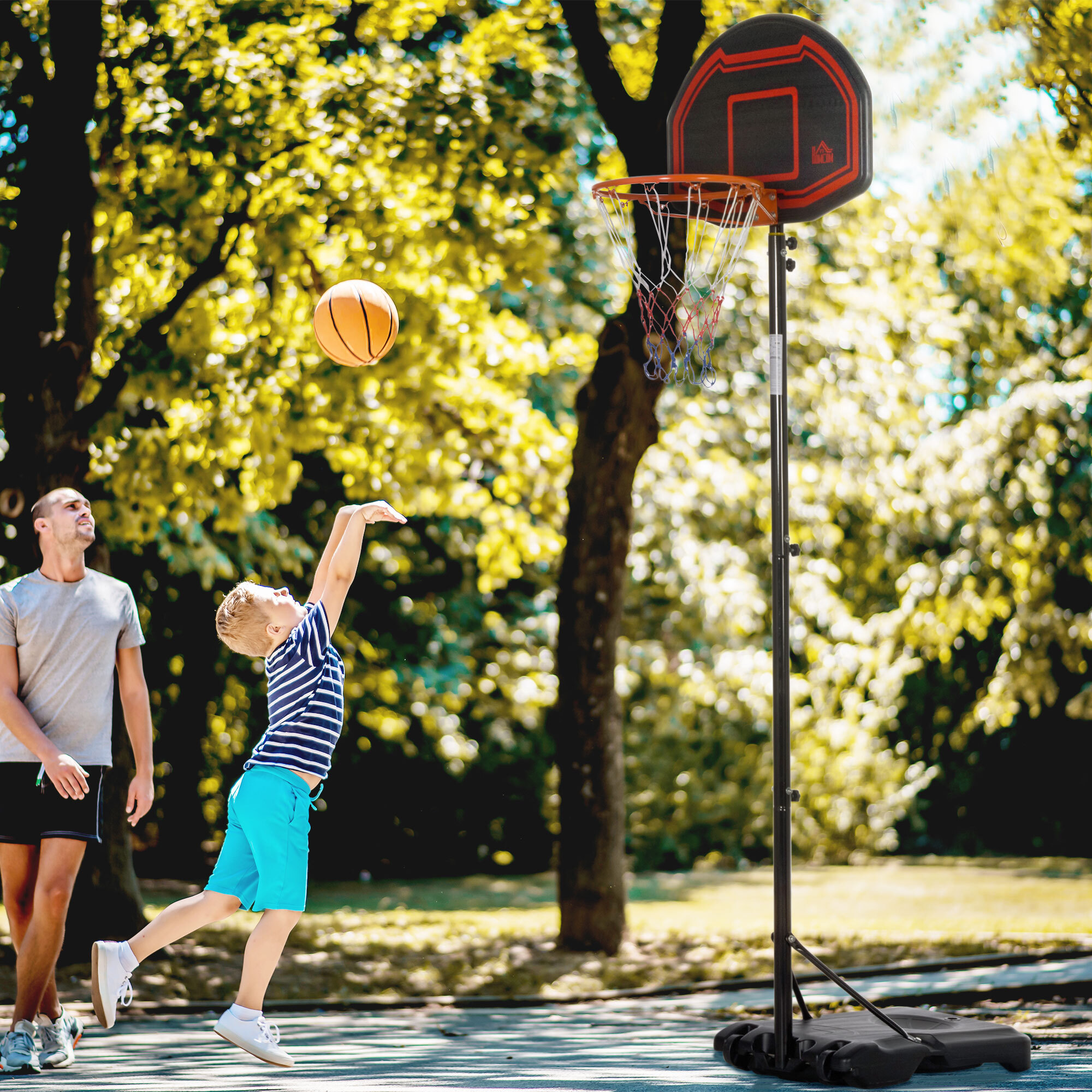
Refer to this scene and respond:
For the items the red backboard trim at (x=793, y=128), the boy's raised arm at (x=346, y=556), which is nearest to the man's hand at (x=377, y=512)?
the boy's raised arm at (x=346, y=556)

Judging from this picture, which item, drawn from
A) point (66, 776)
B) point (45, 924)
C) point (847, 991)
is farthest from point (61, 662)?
point (847, 991)

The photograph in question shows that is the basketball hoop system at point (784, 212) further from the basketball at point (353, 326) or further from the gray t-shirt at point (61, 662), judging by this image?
the gray t-shirt at point (61, 662)

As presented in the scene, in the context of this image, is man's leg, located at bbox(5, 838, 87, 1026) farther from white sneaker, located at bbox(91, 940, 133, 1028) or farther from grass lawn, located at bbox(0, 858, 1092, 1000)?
grass lawn, located at bbox(0, 858, 1092, 1000)

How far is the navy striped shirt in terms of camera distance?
19.9 ft

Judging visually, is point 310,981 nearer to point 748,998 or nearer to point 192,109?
point 748,998

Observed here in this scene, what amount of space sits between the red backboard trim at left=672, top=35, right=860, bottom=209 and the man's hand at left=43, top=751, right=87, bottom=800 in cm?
403

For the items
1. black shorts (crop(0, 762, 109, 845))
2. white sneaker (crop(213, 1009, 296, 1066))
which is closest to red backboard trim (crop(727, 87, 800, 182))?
black shorts (crop(0, 762, 109, 845))

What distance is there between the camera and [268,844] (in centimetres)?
596

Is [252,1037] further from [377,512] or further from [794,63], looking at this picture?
[794,63]

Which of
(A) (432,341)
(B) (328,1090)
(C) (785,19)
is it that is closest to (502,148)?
(A) (432,341)

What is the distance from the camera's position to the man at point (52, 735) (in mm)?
6746

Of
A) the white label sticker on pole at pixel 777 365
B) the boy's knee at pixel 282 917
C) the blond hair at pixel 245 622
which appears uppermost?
the white label sticker on pole at pixel 777 365

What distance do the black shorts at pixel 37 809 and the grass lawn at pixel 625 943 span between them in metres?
3.20

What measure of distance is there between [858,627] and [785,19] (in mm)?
14230
